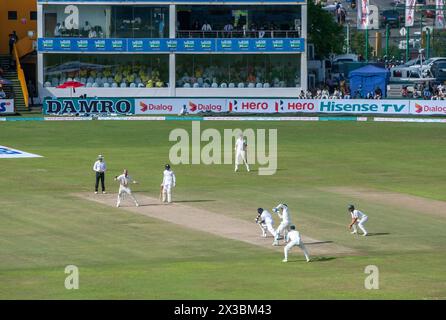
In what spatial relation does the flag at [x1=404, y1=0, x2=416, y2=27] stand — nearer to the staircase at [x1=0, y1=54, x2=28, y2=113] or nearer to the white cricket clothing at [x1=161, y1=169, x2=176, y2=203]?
the staircase at [x1=0, y1=54, x2=28, y2=113]

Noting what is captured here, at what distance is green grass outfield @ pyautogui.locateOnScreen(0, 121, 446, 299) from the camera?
29.0 metres

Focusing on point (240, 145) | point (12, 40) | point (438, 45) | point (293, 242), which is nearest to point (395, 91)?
point (12, 40)

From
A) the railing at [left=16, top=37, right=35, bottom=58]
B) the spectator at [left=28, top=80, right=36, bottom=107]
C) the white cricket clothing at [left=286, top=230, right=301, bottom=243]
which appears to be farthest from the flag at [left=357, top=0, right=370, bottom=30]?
the white cricket clothing at [left=286, top=230, right=301, bottom=243]

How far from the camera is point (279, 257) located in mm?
33281

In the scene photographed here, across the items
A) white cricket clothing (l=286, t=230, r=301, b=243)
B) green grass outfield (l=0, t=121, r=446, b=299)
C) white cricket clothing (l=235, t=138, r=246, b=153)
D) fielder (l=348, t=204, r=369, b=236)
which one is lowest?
green grass outfield (l=0, t=121, r=446, b=299)

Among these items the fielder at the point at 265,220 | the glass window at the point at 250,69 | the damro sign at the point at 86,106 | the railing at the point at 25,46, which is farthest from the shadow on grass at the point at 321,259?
the railing at the point at 25,46

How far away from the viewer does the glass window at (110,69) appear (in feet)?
310

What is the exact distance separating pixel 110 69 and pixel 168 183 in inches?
2099

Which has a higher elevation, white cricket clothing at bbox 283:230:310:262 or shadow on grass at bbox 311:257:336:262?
white cricket clothing at bbox 283:230:310:262

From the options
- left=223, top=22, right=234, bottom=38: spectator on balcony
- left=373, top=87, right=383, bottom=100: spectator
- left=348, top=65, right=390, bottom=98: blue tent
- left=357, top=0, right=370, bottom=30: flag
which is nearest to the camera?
left=373, top=87, right=383, bottom=100: spectator

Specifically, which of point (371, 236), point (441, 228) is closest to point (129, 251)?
point (371, 236)

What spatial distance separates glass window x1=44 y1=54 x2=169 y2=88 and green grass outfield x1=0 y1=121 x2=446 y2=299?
24.5 metres

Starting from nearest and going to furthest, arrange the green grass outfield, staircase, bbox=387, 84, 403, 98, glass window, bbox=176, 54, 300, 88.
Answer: the green grass outfield < glass window, bbox=176, 54, 300, 88 < staircase, bbox=387, 84, 403, 98

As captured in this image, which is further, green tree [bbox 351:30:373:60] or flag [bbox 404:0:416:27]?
green tree [bbox 351:30:373:60]
